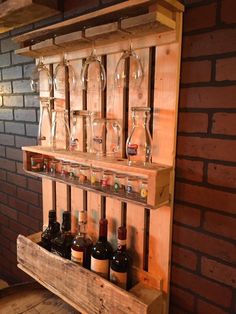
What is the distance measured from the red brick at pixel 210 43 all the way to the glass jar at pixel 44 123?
0.78 m

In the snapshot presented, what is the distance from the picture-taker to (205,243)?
105cm

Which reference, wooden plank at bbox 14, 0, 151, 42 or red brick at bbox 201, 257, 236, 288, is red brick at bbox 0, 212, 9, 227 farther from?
red brick at bbox 201, 257, 236, 288

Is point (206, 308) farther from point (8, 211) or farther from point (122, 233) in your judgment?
point (8, 211)

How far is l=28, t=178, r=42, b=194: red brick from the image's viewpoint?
1790 millimetres

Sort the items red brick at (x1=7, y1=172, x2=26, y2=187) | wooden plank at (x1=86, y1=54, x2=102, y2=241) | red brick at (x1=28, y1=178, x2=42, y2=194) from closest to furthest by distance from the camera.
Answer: wooden plank at (x1=86, y1=54, x2=102, y2=241) → red brick at (x1=28, y1=178, x2=42, y2=194) → red brick at (x1=7, y1=172, x2=26, y2=187)

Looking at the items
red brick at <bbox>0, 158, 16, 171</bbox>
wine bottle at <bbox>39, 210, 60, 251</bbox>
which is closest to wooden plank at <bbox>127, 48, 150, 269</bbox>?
wine bottle at <bbox>39, 210, 60, 251</bbox>

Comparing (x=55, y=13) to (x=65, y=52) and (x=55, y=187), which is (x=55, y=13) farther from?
(x=55, y=187)

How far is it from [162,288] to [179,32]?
1.00 meters

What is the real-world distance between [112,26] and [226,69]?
424 mm

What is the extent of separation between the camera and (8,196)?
6.79 feet

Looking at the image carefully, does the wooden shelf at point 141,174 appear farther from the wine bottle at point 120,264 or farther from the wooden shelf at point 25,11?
the wooden shelf at point 25,11

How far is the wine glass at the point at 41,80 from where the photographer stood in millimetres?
1384

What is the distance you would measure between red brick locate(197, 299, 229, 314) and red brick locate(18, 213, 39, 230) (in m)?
1.14

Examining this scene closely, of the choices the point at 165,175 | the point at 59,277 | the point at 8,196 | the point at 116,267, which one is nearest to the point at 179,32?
the point at 165,175
